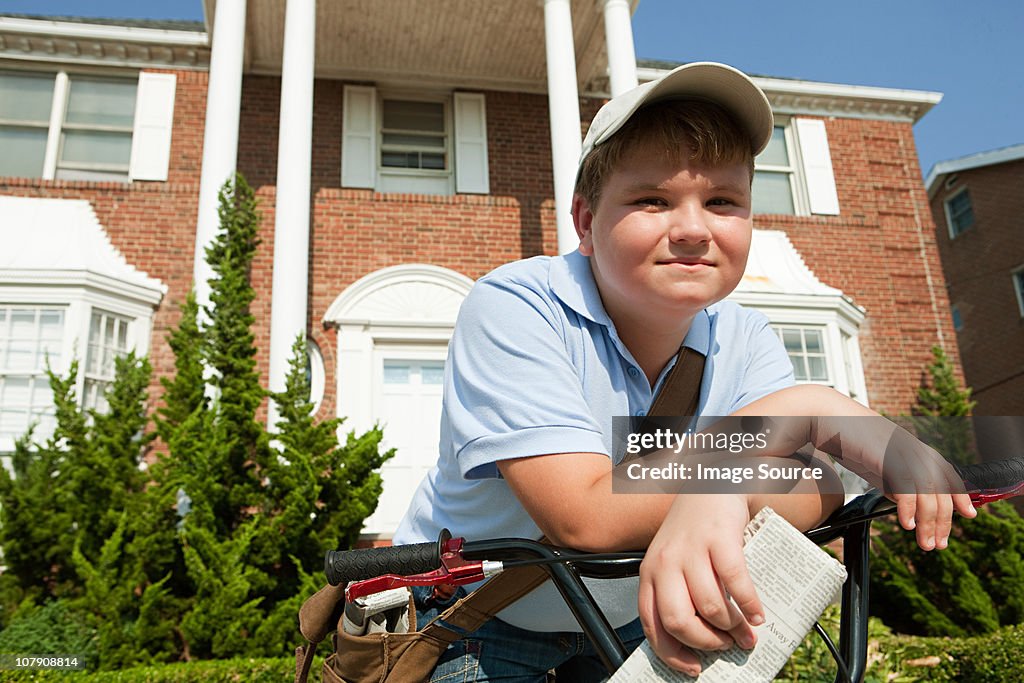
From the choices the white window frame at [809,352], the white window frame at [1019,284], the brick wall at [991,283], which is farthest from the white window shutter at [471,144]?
the white window frame at [1019,284]

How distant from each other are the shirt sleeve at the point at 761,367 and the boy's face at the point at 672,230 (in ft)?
0.81

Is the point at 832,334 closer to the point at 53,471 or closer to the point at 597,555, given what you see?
the point at 53,471

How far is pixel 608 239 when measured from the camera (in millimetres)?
1226

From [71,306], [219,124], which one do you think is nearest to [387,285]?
[219,124]

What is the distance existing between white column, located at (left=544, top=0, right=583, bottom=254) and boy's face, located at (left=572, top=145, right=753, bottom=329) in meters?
8.02

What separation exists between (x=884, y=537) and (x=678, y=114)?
9.51 metres

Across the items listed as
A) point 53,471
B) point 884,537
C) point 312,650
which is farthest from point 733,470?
point 884,537

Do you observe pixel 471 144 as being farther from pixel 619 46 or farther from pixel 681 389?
pixel 681 389

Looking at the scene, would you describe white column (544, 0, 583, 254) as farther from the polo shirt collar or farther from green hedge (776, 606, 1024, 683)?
the polo shirt collar

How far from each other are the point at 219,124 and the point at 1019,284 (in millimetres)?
20080

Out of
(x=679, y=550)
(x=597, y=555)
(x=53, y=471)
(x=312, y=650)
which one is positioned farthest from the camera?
(x=53, y=471)

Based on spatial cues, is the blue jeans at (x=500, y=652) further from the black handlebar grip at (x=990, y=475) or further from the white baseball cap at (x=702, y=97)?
the white baseball cap at (x=702, y=97)

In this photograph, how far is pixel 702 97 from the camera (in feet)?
4.26

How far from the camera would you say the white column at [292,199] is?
8352mm
